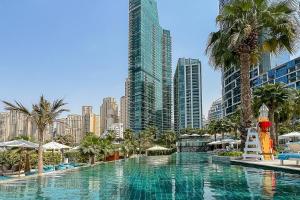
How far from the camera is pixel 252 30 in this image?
942 inches

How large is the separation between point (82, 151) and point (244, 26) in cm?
1752

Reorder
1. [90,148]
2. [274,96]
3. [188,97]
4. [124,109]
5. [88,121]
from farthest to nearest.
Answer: [188,97], [124,109], [88,121], [274,96], [90,148]

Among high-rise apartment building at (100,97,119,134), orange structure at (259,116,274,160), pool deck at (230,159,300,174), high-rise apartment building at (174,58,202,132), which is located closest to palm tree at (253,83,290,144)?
orange structure at (259,116,274,160)

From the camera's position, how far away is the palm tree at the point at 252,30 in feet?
76.3

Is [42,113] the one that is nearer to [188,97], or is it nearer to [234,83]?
[234,83]

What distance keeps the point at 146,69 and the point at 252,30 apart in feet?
398

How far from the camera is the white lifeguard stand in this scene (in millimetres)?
22969

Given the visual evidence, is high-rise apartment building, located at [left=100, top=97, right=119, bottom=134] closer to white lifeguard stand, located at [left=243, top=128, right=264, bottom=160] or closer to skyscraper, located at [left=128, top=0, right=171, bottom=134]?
skyscraper, located at [left=128, top=0, right=171, bottom=134]

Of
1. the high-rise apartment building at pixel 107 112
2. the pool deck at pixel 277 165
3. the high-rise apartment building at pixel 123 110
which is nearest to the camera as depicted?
the pool deck at pixel 277 165

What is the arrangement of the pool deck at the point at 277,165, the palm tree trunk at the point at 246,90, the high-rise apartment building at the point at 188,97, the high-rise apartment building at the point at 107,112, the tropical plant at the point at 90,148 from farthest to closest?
1. the high-rise apartment building at the point at 188,97
2. the high-rise apartment building at the point at 107,112
3. the tropical plant at the point at 90,148
4. the palm tree trunk at the point at 246,90
5. the pool deck at the point at 277,165

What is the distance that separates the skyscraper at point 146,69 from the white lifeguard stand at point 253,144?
376ft

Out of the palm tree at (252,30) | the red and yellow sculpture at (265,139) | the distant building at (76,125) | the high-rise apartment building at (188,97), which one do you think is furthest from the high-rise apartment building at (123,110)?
the red and yellow sculpture at (265,139)

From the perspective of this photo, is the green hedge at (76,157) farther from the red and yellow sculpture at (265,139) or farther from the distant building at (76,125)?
the distant building at (76,125)

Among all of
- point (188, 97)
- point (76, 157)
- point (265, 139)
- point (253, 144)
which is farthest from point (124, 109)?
point (253, 144)
